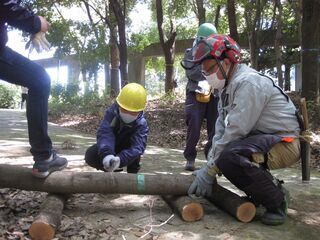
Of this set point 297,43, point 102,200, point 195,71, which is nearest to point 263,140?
point 102,200

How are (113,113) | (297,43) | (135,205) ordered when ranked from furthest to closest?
(297,43) < (113,113) < (135,205)

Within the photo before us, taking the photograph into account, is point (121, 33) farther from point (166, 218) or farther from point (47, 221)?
point (47, 221)

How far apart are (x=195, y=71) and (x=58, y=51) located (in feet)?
52.4

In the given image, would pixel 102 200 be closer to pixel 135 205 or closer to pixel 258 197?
pixel 135 205

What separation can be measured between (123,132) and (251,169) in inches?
54.1

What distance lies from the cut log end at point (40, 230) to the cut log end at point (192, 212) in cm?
102

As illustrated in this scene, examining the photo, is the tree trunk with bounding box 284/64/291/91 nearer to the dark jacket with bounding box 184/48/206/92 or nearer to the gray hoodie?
the dark jacket with bounding box 184/48/206/92

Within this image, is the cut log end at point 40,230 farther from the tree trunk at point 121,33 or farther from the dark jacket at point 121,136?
the tree trunk at point 121,33

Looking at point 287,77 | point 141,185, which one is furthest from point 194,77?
point 287,77

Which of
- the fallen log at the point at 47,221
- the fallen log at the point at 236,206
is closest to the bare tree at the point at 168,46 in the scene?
the fallen log at the point at 236,206

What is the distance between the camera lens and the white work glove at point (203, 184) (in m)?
3.50

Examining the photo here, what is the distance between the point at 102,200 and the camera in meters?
3.91

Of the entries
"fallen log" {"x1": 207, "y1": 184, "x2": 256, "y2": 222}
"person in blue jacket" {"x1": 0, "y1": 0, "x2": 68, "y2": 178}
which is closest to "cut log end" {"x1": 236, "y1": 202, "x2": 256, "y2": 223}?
"fallen log" {"x1": 207, "y1": 184, "x2": 256, "y2": 222}

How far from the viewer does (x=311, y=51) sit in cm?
862
